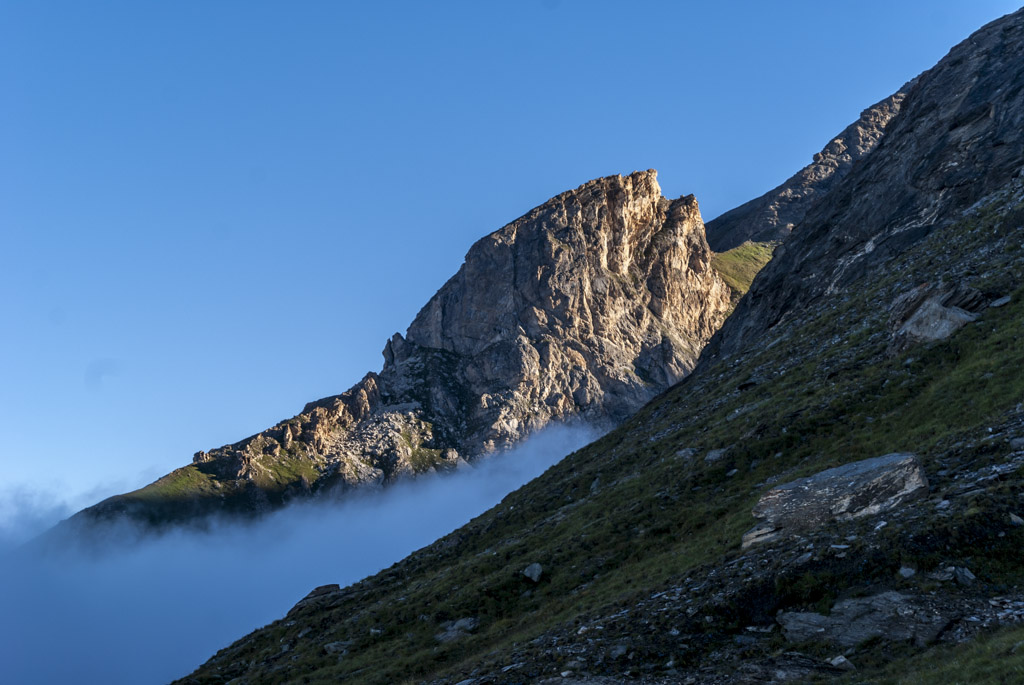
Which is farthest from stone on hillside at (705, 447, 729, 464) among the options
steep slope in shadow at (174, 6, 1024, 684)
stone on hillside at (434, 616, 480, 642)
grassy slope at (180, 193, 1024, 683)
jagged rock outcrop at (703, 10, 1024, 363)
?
jagged rock outcrop at (703, 10, 1024, 363)

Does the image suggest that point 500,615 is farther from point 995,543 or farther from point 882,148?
point 882,148

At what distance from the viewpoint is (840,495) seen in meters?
33.3

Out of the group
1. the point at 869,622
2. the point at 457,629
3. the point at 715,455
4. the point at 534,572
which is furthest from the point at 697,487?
the point at 869,622

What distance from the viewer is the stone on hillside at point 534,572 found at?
50.1m

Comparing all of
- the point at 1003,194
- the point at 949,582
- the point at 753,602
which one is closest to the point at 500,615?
the point at 753,602

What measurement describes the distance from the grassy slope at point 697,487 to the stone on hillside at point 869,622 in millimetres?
1254

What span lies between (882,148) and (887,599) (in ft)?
348

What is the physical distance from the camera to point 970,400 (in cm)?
3953

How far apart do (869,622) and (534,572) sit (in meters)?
28.4

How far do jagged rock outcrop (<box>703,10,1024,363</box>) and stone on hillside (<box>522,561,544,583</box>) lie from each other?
5065 cm

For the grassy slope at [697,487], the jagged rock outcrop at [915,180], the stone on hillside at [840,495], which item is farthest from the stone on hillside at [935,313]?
the jagged rock outcrop at [915,180]

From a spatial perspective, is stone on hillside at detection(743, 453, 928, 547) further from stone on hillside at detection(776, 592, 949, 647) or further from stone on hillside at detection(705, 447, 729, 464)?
stone on hillside at detection(705, 447, 729, 464)

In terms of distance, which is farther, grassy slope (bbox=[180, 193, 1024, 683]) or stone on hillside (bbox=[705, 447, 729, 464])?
stone on hillside (bbox=[705, 447, 729, 464])

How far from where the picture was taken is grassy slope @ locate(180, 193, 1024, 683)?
39.2 m
